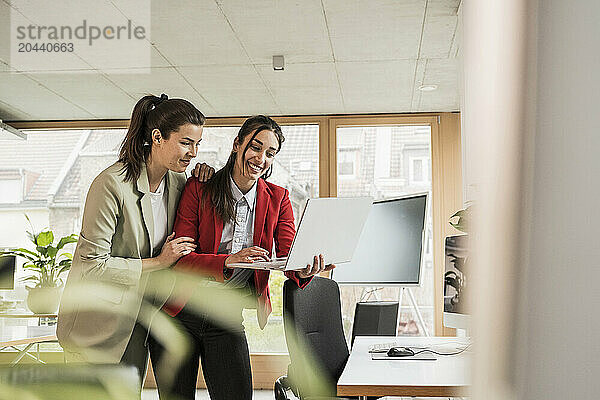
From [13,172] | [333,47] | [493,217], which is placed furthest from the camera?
[13,172]

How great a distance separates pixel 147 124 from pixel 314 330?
907mm

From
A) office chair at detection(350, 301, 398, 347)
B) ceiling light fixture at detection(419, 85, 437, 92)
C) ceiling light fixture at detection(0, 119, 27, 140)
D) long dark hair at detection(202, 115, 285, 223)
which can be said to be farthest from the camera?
ceiling light fixture at detection(0, 119, 27, 140)

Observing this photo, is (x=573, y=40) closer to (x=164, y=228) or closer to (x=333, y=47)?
(x=164, y=228)

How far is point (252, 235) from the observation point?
7.63ft

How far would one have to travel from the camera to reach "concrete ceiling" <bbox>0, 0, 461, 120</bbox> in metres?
3.39

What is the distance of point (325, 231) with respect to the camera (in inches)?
82.2

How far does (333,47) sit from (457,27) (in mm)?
746

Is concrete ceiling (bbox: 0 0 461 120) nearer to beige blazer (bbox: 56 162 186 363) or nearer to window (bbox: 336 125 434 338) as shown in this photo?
window (bbox: 336 125 434 338)

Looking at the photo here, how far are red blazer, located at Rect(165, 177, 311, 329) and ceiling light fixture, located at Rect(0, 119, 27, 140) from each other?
149 inches

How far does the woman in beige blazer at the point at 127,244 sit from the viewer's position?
6.70 ft

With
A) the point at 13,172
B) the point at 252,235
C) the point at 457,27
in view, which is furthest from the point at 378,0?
the point at 13,172

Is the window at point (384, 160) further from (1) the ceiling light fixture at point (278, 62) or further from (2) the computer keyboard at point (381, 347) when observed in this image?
(2) the computer keyboard at point (381, 347)

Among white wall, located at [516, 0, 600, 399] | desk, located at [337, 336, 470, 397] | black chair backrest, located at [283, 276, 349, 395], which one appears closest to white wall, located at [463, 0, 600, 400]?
white wall, located at [516, 0, 600, 399]

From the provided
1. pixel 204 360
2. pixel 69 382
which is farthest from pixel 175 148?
pixel 69 382
